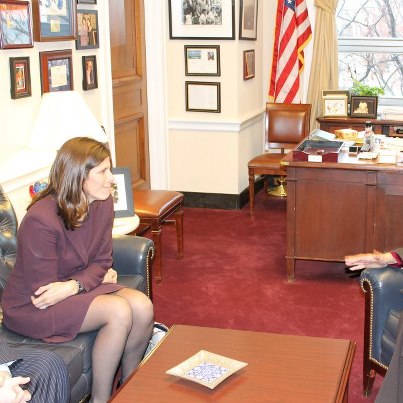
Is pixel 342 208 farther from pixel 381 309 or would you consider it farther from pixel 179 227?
pixel 381 309

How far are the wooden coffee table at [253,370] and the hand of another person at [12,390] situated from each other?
0.95 ft

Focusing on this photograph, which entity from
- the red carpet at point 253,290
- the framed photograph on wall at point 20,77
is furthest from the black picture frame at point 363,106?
the framed photograph on wall at point 20,77

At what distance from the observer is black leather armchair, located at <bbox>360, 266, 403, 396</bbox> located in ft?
10.1

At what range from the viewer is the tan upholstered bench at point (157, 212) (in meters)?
4.59

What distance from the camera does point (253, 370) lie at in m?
2.54

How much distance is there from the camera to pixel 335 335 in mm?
3865

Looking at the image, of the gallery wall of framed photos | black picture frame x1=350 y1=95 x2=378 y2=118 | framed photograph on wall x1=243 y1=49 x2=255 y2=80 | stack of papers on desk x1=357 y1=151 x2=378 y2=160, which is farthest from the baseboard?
stack of papers on desk x1=357 y1=151 x2=378 y2=160

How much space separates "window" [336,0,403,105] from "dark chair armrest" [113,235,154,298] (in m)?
4.15

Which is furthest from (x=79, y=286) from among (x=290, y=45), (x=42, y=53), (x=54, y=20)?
(x=290, y=45)

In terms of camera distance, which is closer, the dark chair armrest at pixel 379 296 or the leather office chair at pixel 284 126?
the dark chair armrest at pixel 379 296

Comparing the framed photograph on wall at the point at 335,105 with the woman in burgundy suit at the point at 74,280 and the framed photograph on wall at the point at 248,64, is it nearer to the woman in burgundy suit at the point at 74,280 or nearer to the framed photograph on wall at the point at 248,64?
the framed photograph on wall at the point at 248,64

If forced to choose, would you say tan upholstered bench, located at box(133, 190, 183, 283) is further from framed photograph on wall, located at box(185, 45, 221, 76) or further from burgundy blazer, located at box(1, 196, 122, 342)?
framed photograph on wall, located at box(185, 45, 221, 76)

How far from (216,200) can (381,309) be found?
346 cm

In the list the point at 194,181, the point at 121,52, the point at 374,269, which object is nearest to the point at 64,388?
the point at 374,269
